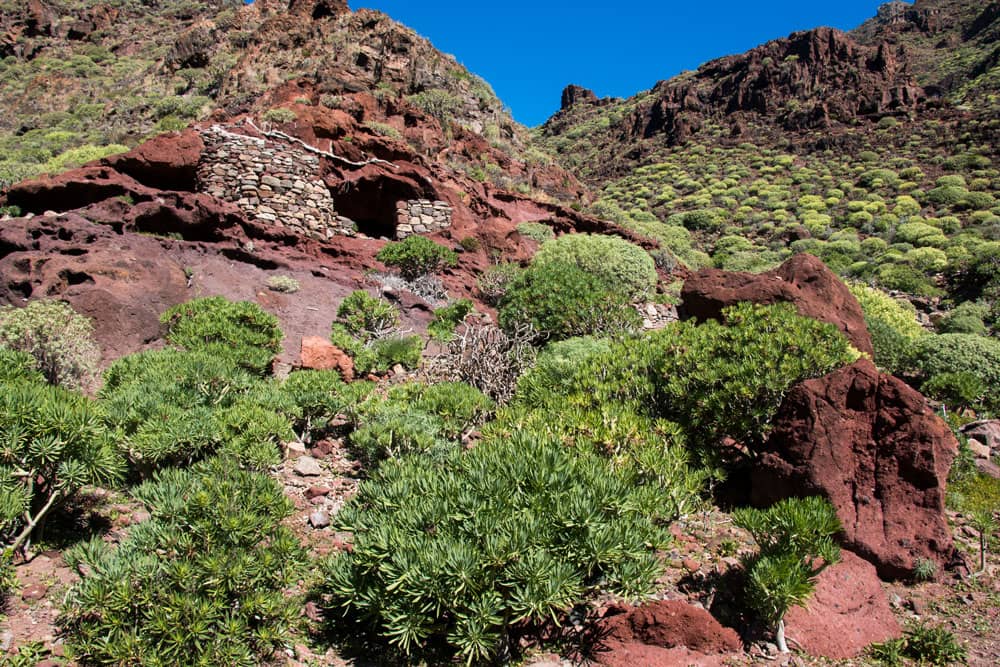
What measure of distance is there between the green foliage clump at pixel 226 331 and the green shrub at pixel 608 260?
6811 mm

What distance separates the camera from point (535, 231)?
56.3 feet

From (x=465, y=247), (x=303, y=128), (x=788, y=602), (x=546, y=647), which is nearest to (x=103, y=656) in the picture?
(x=546, y=647)

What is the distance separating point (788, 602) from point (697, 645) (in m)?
0.58

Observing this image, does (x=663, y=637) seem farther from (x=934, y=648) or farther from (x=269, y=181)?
(x=269, y=181)

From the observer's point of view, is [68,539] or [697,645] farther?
[68,539]

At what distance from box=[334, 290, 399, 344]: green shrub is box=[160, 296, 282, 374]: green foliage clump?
1.51 m

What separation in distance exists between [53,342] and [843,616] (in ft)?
24.5

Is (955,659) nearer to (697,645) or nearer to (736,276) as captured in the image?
(697,645)

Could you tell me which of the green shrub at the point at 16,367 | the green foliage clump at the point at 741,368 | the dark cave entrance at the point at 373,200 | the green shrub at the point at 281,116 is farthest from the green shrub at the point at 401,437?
the green shrub at the point at 281,116

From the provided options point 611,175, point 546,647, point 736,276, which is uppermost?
point 611,175

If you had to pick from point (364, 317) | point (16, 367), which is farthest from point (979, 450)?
point (16, 367)

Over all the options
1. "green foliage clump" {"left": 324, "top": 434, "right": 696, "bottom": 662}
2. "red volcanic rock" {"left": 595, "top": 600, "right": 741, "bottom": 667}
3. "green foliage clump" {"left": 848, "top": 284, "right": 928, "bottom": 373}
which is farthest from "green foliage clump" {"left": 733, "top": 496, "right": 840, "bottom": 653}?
"green foliage clump" {"left": 848, "top": 284, "right": 928, "bottom": 373}

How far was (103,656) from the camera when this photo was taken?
2529mm

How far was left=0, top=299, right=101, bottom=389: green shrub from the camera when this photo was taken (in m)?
5.93
